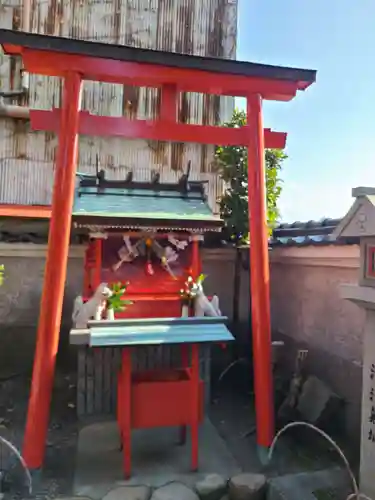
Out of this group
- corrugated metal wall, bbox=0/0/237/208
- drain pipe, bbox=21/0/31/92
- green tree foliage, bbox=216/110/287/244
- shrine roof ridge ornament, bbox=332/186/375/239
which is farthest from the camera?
corrugated metal wall, bbox=0/0/237/208

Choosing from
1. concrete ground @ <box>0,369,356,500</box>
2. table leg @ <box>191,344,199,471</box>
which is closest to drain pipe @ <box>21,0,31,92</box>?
concrete ground @ <box>0,369,356,500</box>

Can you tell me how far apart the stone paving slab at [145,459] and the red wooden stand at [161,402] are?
304 millimetres

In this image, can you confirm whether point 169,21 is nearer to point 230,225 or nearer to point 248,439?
point 230,225

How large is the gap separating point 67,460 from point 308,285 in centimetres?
481

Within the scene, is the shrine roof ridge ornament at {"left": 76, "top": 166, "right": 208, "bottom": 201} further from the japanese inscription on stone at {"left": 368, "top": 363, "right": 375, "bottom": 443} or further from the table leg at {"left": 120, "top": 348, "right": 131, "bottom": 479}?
the japanese inscription on stone at {"left": 368, "top": 363, "right": 375, "bottom": 443}

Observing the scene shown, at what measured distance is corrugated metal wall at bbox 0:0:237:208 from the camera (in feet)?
40.1

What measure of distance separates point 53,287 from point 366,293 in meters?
3.61

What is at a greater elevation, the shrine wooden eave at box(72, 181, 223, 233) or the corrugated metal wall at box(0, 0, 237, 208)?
the corrugated metal wall at box(0, 0, 237, 208)

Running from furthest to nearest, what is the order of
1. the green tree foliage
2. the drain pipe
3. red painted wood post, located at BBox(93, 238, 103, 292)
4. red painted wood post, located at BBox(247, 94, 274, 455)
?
the drain pipe
the green tree foliage
red painted wood post, located at BBox(93, 238, 103, 292)
red painted wood post, located at BBox(247, 94, 274, 455)

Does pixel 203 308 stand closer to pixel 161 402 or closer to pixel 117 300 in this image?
pixel 117 300

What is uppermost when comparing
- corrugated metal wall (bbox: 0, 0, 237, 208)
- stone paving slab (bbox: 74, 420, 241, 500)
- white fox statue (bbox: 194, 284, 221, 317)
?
corrugated metal wall (bbox: 0, 0, 237, 208)

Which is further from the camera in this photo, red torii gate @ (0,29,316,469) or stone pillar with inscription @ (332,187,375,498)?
red torii gate @ (0,29,316,469)

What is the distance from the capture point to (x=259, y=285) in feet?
18.7

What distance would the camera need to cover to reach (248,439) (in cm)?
613
